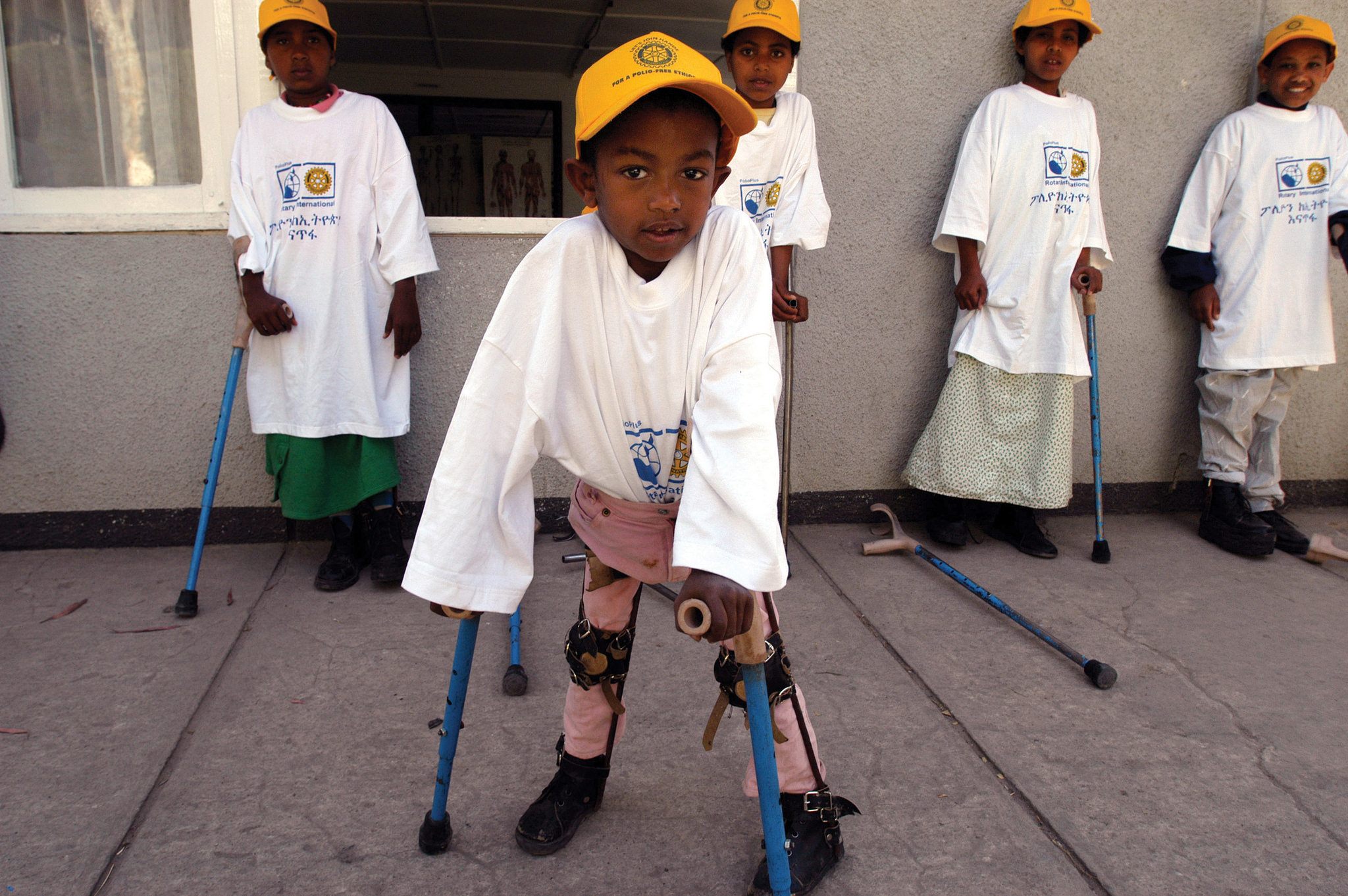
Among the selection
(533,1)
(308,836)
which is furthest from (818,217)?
(533,1)

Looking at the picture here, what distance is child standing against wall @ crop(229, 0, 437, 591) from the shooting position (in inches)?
Answer: 136

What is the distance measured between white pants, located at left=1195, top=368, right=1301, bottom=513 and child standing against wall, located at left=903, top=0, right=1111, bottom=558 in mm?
772

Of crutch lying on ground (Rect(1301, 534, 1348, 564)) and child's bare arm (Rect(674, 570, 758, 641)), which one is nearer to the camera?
child's bare arm (Rect(674, 570, 758, 641))

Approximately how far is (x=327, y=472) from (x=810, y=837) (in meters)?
2.52

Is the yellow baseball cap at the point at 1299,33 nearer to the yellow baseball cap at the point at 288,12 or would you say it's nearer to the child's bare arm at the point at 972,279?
the child's bare arm at the point at 972,279

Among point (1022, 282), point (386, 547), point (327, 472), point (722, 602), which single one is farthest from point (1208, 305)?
point (327, 472)

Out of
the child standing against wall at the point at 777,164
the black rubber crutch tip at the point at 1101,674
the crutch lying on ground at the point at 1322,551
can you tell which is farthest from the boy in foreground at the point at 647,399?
the crutch lying on ground at the point at 1322,551

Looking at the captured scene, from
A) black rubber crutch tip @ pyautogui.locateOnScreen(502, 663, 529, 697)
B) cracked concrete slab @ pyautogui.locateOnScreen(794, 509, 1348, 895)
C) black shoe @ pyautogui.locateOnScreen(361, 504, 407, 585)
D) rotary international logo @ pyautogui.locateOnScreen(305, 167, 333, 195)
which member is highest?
rotary international logo @ pyautogui.locateOnScreen(305, 167, 333, 195)

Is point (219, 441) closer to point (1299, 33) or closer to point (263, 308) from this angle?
point (263, 308)

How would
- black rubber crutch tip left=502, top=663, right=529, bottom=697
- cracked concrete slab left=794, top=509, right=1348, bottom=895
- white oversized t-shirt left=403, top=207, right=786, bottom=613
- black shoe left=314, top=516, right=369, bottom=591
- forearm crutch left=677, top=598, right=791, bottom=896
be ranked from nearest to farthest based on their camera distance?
forearm crutch left=677, top=598, right=791, bottom=896 < white oversized t-shirt left=403, top=207, right=786, bottom=613 < cracked concrete slab left=794, top=509, right=1348, bottom=895 < black rubber crutch tip left=502, top=663, right=529, bottom=697 < black shoe left=314, top=516, right=369, bottom=591

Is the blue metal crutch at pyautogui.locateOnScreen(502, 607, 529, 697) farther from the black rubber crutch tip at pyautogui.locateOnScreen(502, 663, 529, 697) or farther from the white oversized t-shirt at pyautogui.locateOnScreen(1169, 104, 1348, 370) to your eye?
the white oversized t-shirt at pyautogui.locateOnScreen(1169, 104, 1348, 370)

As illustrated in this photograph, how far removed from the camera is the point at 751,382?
1.64m

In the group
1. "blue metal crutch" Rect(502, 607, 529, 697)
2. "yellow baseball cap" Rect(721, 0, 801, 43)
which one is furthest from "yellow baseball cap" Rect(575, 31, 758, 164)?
"yellow baseball cap" Rect(721, 0, 801, 43)

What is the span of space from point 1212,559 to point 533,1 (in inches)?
246
